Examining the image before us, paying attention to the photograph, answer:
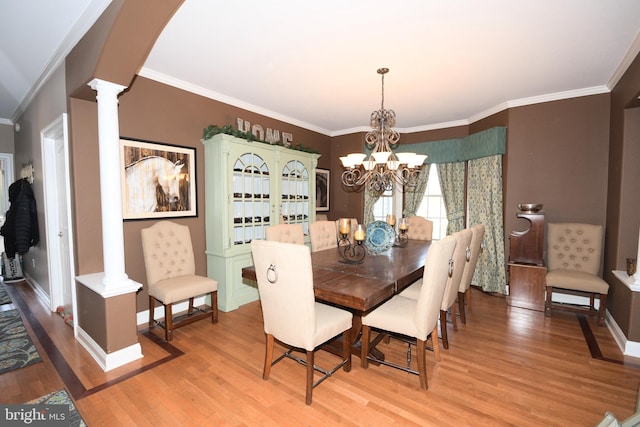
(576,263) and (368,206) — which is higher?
(368,206)

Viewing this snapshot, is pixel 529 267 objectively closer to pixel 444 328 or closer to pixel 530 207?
pixel 530 207

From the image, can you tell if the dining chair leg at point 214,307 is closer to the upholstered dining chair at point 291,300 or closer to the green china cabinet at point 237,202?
the green china cabinet at point 237,202

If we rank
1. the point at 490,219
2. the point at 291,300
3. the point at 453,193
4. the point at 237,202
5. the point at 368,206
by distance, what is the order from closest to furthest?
1. the point at 291,300
2. the point at 237,202
3. the point at 490,219
4. the point at 453,193
5. the point at 368,206

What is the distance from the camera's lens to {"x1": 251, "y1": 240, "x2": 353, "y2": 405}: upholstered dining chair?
1.81 m

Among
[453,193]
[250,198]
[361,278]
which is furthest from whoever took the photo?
[453,193]

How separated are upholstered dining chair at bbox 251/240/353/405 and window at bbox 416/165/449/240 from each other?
140 inches

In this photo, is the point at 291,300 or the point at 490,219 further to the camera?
the point at 490,219

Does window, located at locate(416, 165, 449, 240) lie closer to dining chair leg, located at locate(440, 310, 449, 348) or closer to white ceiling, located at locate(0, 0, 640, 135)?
white ceiling, located at locate(0, 0, 640, 135)

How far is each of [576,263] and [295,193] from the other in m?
3.69

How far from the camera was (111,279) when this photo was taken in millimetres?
2340

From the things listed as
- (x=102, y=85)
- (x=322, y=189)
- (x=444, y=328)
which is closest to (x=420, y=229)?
(x=444, y=328)

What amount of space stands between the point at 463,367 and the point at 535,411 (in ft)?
1.77

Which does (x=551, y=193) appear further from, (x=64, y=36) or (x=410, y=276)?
(x=64, y=36)

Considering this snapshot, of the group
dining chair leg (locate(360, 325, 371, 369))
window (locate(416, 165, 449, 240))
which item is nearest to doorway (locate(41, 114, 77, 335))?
dining chair leg (locate(360, 325, 371, 369))
